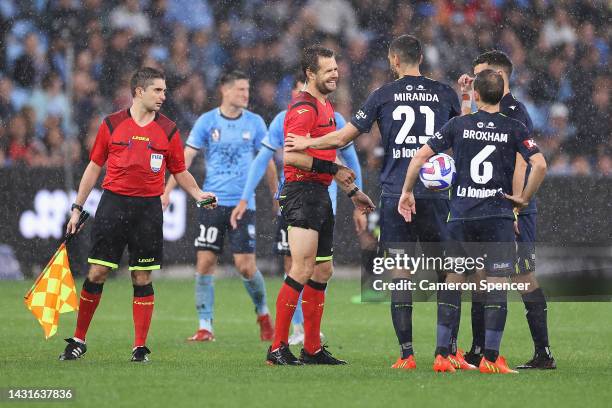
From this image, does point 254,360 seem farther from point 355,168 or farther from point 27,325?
point 27,325

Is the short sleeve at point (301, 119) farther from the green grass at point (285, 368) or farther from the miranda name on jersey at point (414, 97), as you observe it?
the green grass at point (285, 368)

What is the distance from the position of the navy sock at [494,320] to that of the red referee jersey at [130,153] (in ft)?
8.64

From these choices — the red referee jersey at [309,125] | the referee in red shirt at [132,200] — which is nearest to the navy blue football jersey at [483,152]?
the red referee jersey at [309,125]

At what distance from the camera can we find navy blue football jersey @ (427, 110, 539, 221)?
7.85 metres

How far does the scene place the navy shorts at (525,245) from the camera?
838 centimetres

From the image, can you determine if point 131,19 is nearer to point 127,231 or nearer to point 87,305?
point 127,231

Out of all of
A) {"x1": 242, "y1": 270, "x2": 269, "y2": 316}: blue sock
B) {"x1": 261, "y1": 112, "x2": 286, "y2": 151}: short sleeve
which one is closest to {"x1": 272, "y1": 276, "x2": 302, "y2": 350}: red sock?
{"x1": 261, "y1": 112, "x2": 286, "y2": 151}: short sleeve

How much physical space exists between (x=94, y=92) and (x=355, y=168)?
761cm

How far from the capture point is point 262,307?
1100 cm

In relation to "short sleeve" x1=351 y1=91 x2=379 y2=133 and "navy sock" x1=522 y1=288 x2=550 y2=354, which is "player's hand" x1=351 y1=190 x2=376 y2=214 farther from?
"navy sock" x1=522 y1=288 x2=550 y2=354

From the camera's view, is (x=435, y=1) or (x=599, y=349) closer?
(x=599, y=349)

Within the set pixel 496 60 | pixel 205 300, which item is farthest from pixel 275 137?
pixel 496 60

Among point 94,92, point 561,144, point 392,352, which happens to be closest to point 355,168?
point 392,352

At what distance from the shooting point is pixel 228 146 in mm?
11398
